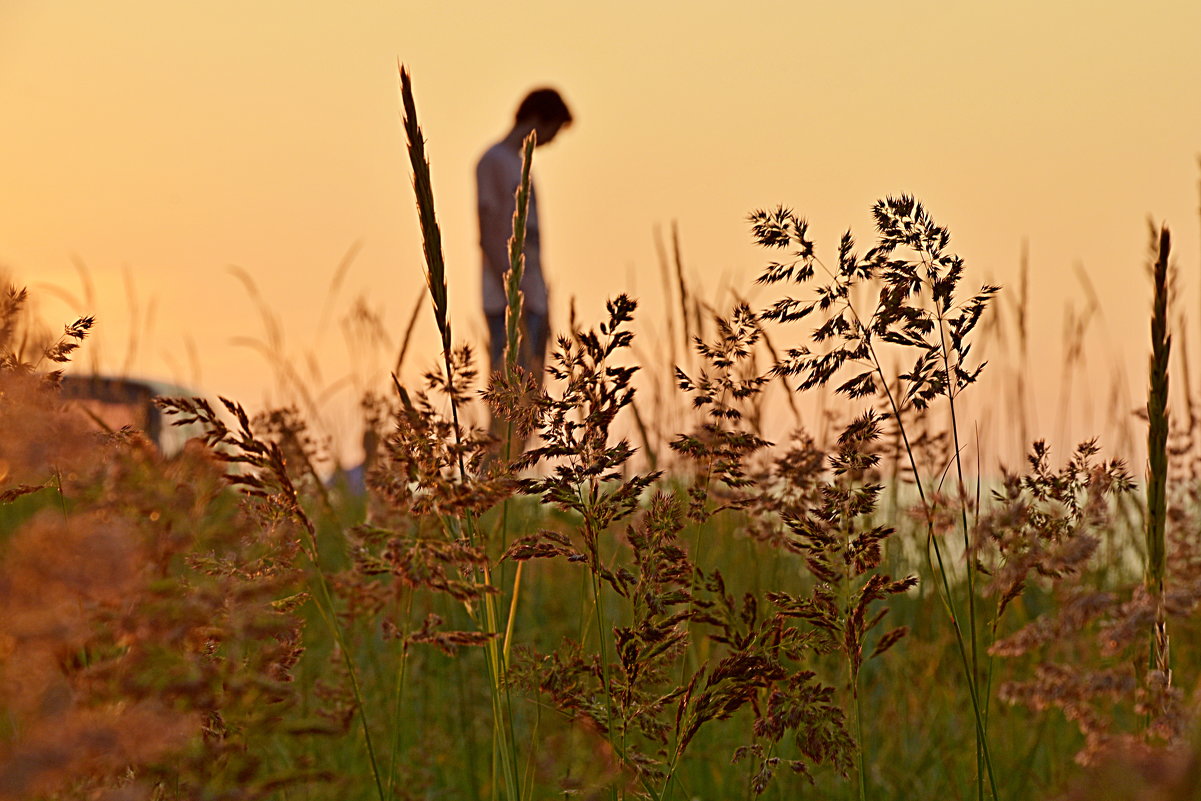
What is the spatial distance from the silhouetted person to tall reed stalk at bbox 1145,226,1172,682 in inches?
267

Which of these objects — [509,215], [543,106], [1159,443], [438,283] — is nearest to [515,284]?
[438,283]

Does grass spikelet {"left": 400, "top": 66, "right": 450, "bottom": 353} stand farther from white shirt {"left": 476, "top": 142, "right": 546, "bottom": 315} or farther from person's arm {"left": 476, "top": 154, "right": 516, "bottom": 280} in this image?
person's arm {"left": 476, "top": 154, "right": 516, "bottom": 280}

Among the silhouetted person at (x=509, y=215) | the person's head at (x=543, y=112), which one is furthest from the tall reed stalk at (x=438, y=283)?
the person's head at (x=543, y=112)

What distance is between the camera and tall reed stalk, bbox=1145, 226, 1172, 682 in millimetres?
1601

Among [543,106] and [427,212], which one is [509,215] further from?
[427,212]

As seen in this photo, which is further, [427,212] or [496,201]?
[496,201]

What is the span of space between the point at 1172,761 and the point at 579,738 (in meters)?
2.96

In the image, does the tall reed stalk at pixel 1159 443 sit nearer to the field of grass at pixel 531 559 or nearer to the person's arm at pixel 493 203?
the field of grass at pixel 531 559

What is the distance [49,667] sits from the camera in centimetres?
95

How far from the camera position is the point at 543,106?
1005cm

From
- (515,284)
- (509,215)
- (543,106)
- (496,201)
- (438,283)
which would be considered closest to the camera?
(438,283)

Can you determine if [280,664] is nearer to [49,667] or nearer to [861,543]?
[49,667]

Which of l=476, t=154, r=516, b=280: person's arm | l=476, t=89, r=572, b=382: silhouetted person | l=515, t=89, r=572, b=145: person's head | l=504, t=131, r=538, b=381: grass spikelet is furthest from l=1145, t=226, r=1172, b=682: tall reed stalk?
l=515, t=89, r=572, b=145: person's head

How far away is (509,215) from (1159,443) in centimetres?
753
